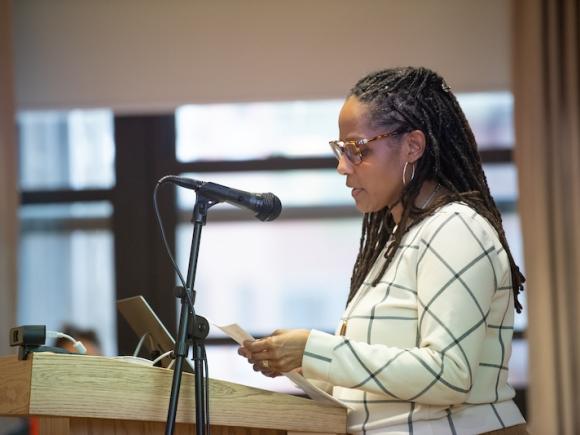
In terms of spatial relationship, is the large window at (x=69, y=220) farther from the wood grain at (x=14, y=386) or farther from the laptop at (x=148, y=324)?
the wood grain at (x=14, y=386)

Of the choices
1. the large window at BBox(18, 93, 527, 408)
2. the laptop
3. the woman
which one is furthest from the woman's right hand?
the large window at BBox(18, 93, 527, 408)

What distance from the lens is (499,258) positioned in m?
1.71

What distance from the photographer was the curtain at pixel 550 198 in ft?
14.9

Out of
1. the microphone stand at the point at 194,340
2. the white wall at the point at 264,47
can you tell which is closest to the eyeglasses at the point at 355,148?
the microphone stand at the point at 194,340

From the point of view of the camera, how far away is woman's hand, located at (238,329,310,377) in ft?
5.41

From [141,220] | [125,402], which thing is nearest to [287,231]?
[141,220]

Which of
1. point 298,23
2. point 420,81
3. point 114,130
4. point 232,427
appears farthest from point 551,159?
point 232,427

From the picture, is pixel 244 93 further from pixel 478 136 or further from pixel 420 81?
pixel 420 81

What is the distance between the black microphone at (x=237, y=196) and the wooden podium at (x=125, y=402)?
0.31 meters

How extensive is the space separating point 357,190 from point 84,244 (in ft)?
11.0

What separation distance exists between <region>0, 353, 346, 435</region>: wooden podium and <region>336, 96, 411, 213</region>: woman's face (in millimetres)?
418

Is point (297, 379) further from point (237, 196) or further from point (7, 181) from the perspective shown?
point (7, 181)

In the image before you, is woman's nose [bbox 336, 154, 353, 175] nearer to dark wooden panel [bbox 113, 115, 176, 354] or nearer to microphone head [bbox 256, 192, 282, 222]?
microphone head [bbox 256, 192, 282, 222]

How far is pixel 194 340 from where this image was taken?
1652mm
